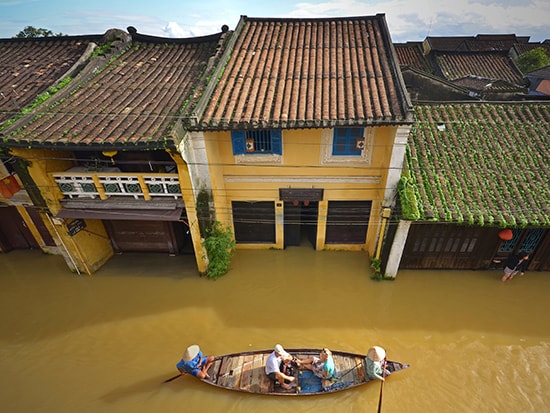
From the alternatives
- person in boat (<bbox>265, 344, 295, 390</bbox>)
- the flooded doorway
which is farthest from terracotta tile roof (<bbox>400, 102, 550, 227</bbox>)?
person in boat (<bbox>265, 344, 295, 390</bbox>)

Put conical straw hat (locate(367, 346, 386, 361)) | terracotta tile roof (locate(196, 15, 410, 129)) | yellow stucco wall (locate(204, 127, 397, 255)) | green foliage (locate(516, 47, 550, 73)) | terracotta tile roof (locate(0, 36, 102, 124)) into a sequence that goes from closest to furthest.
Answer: conical straw hat (locate(367, 346, 386, 361))
terracotta tile roof (locate(196, 15, 410, 129))
yellow stucco wall (locate(204, 127, 397, 255))
terracotta tile roof (locate(0, 36, 102, 124))
green foliage (locate(516, 47, 550, 73))

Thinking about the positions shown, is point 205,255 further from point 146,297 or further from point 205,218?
point 146,297

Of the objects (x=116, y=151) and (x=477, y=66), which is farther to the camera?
(x=477, y=66)

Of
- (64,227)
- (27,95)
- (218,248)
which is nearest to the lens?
(64,227)

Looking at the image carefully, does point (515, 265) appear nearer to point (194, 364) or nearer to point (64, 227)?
point (194, 364)

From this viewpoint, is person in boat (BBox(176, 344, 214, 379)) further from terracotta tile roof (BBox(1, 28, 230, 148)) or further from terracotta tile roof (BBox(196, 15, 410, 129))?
terracotta tile roof (BBox(196, 15, 410, 129))

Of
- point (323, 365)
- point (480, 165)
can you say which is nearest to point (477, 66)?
point (480, 165)

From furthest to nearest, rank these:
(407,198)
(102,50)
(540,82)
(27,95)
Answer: (540,82) → (102,50) → (27,95) → (407,198)
